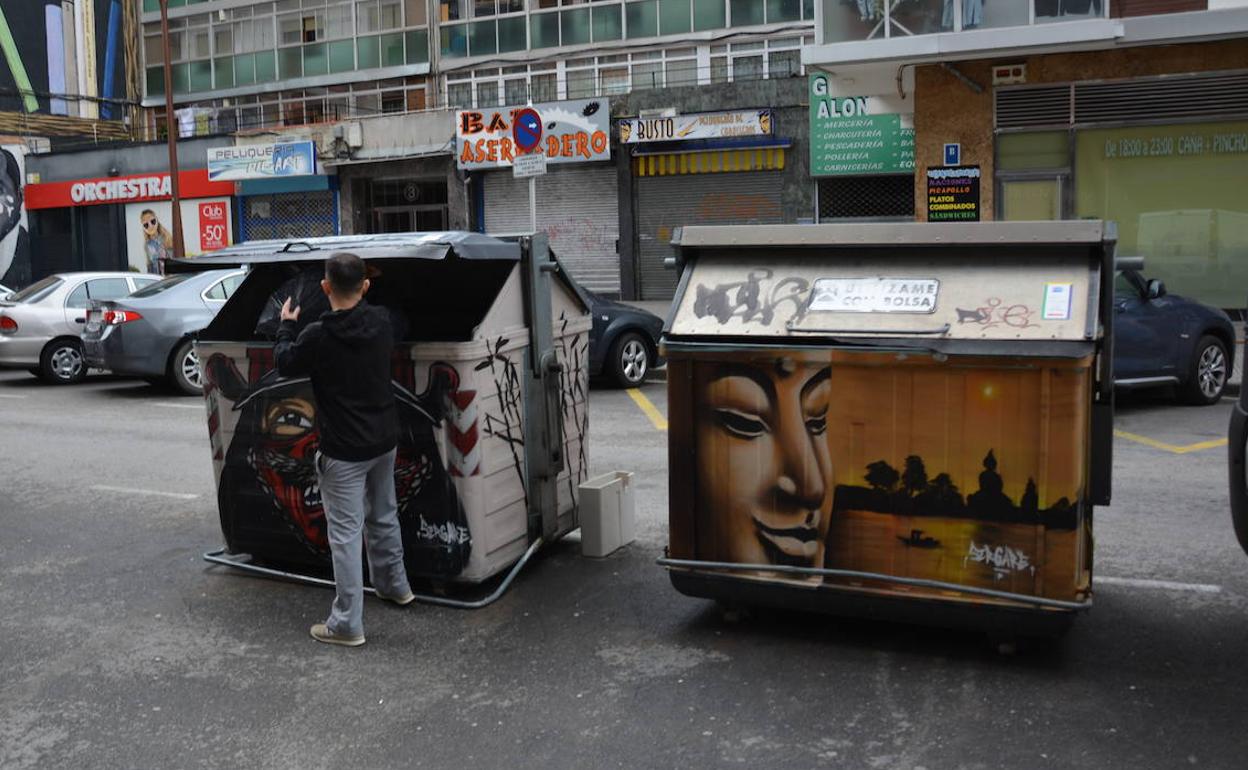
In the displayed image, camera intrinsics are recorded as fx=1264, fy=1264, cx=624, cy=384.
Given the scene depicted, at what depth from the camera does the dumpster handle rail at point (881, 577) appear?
4.88 metres

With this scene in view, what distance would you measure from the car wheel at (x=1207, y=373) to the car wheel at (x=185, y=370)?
11.0 meters

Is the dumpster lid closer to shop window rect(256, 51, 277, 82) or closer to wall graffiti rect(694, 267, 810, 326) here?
wall graffiti rect(694, 267, 810, 326)

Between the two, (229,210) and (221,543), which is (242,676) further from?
(229,210)

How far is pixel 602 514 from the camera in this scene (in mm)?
6840

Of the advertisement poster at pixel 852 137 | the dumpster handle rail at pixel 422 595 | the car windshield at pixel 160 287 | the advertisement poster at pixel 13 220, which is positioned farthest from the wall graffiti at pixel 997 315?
the advertisement poster at pixel 13 220

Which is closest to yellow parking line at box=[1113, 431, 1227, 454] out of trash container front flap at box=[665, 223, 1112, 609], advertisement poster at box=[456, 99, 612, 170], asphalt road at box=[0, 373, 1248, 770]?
asphalt road at box=[0, 373, 1248, 770]

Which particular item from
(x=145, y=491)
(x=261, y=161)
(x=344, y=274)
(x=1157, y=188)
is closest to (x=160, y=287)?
(x=145, y=491)

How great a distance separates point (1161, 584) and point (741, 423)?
2420 millimetres

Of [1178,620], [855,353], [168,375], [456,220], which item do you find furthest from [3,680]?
[456,220]

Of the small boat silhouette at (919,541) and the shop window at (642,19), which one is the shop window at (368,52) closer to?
the shop window at (642,19)

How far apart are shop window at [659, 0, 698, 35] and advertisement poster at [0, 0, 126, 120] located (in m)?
19.5

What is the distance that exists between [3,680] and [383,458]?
72.3 inches

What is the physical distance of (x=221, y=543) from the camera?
7.52 meters

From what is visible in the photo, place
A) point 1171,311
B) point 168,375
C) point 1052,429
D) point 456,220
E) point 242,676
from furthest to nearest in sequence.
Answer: point 456,220, point 168,375, point 1171,311, point 242,676, point 1052,429
